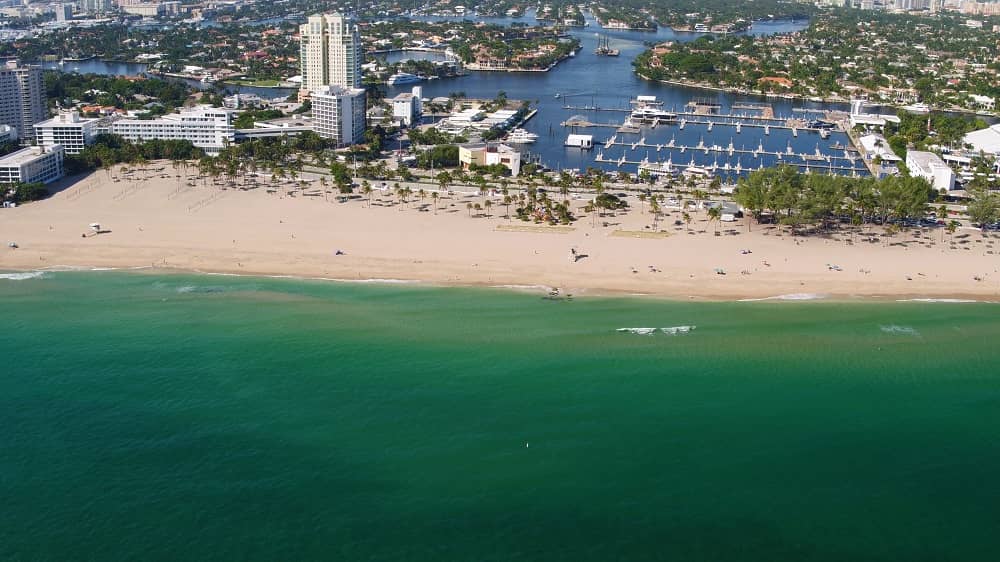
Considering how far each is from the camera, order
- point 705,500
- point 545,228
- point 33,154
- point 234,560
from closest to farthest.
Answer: point 234,560, point 705,500, point 545,228, point 33,154

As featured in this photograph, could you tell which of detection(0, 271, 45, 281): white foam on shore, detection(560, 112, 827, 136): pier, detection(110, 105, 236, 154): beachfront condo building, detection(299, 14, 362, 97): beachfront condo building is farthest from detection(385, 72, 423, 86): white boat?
detection(0, 271, 45, 281): white foam on shore

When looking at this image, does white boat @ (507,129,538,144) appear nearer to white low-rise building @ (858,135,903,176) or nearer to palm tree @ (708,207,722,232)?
white low-rise building @ (858,135,903,176)

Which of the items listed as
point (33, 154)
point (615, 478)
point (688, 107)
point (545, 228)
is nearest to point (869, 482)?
point (615, 478)

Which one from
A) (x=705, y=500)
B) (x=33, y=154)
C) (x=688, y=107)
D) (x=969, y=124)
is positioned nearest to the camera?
(x=705, y=500)

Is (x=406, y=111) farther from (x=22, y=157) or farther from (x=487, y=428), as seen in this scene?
(x=487, y=428)

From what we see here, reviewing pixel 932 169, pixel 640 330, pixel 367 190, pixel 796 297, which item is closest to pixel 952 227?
pixel 932 169

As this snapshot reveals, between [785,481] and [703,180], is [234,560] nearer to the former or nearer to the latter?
[785,481]
